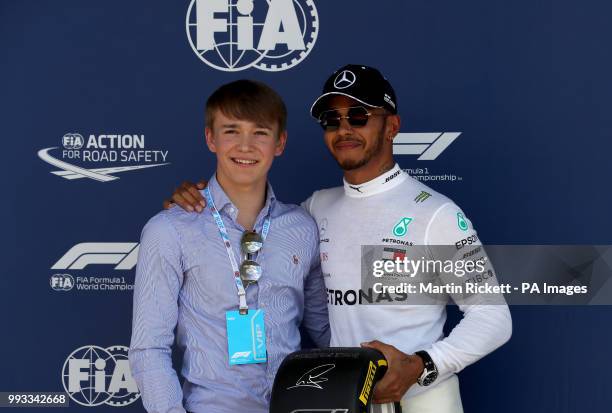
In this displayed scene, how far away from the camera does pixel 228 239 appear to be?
2523mm

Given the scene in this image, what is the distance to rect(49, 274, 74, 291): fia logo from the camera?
10.8 feet

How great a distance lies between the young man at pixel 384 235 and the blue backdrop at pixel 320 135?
57 centimetres

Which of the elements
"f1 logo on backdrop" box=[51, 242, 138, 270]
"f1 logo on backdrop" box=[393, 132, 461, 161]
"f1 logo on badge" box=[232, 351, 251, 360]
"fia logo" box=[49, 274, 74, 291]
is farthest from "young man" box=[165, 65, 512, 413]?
"fia logo" box=[49, 274, 74, 291]

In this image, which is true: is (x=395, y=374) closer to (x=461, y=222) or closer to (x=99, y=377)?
(x=461, y=222)

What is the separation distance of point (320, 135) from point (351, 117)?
62cm

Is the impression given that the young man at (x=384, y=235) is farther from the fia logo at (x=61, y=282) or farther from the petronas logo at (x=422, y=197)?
the fia logo at (x=61, y=282)

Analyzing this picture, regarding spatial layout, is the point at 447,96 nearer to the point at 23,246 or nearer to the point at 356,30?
the point at 356,30

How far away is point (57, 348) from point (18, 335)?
0.50 feet

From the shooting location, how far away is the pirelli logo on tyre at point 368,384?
2162 millimetres

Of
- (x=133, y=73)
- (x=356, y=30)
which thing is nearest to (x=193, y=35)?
(x=133, y=73)

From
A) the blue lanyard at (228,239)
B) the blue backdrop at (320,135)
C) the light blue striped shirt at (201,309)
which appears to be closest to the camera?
the light blue striped shirt at (201,309)

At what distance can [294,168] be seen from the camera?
3324 mm

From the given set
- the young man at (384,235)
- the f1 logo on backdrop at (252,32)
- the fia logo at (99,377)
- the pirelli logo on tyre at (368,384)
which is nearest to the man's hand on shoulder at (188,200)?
the young man at (384,235)

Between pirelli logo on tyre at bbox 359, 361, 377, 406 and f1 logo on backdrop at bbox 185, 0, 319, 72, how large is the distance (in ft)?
4.79
